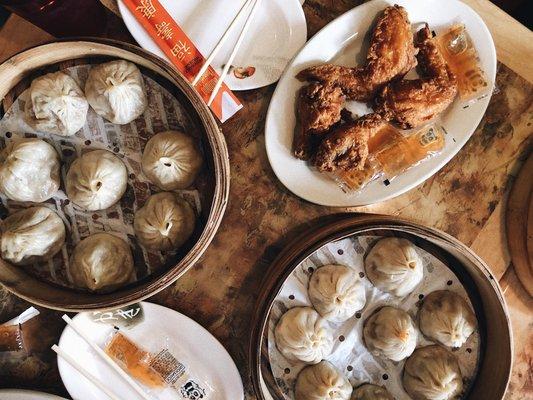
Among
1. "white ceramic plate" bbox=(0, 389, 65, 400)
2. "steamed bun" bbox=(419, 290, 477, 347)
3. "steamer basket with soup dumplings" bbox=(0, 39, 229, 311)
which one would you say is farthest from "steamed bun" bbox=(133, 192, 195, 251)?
"steamed bun" bbox=(419, 290, 477, 347)

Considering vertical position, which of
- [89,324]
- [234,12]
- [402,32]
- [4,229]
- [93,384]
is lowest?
[93,384]

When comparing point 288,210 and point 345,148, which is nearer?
point 345,148

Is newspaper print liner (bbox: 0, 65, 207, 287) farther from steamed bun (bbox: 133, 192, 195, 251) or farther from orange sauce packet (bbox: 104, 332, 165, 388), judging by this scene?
orange sauce packet (bbox: 104, 332, 165, 388)

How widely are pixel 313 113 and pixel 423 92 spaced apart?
0.40 m

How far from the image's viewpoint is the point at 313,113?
5.95ft

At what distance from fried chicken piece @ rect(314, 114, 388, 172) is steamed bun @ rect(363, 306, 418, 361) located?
0.56 metres

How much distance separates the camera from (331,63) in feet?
6.18

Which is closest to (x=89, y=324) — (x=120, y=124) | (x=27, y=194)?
(x=27, y=194)

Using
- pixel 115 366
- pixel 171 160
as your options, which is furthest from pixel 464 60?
pixel 115 366

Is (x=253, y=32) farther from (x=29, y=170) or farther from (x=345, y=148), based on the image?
(x=29, y=170)

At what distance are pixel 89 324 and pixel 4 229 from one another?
441 millimetres

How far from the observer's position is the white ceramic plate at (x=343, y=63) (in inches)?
72.3

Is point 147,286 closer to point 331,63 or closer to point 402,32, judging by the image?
point 331,63

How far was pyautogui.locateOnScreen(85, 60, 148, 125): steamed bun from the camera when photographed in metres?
1.70
